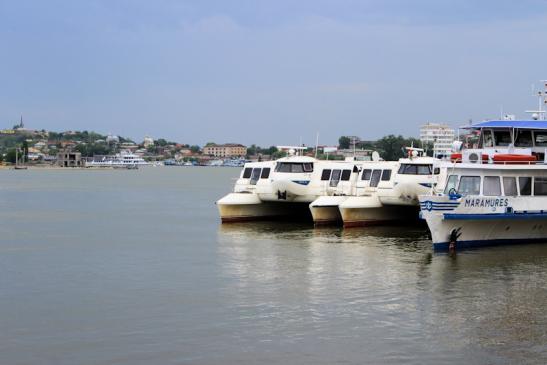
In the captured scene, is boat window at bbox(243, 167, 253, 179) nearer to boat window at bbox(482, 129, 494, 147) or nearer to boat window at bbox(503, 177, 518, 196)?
boat window at bbox(482, 129, 494, 147)

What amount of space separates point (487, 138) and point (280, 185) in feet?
40.4

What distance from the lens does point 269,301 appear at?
2241cm

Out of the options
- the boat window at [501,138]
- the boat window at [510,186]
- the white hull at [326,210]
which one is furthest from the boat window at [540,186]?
the white hull at [326,210]

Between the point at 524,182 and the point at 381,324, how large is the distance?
1458cm

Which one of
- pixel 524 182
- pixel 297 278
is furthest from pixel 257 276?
pixel 524 182

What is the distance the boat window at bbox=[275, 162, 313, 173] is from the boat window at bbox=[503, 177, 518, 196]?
1450cm

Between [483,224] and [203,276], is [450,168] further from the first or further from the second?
[203,276]

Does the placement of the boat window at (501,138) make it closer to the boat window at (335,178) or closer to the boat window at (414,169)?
the boat window at (414,169)

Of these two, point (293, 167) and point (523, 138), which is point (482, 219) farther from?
point (293, 167)

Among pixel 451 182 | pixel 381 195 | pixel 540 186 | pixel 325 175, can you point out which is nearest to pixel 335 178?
pixel 325 175

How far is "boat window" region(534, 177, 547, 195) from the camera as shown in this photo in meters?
32.0

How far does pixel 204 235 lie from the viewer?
40062 mm

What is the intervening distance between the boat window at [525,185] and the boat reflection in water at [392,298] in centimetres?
223

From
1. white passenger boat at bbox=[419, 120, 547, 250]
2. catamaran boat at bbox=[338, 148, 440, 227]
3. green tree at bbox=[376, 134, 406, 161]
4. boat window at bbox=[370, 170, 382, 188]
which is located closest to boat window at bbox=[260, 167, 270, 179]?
catamaran boat at bbox=[338, 148, 440, 227]
